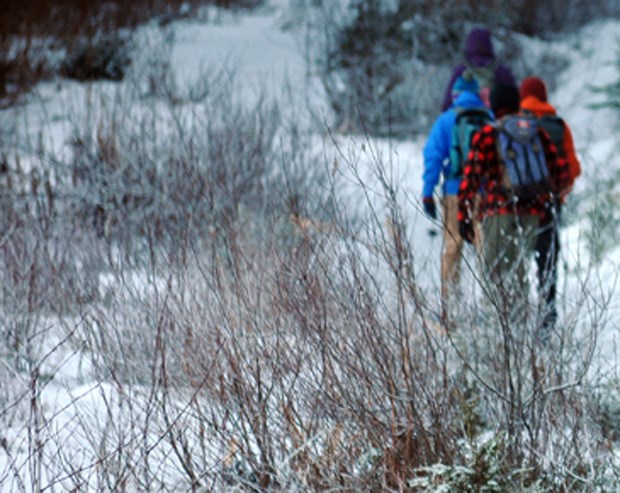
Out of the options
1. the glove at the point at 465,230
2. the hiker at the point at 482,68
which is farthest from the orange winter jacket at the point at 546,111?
the glove at the point at 465,230

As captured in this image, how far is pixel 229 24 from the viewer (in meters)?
17.3

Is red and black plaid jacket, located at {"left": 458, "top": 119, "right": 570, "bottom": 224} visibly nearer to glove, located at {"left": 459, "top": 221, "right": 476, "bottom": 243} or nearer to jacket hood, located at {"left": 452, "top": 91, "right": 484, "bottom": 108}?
glove, located at {"left": 459, "top": 221, "right": 476, "bottom": 243}

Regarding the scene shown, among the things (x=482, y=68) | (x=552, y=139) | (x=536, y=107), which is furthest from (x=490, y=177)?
(x=482, y=68)

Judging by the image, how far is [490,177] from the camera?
17.0 ft

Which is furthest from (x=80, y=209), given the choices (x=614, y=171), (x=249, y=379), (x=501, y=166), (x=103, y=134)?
(x=614, y=171)

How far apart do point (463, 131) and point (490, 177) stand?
1.38 feet

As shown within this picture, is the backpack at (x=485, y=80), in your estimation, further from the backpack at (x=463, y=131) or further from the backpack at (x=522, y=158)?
the backpack at (x=522, y=158)

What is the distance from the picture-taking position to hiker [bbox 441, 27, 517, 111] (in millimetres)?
6031

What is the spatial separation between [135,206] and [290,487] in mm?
4775

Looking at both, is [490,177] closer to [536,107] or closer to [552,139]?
[552,139]

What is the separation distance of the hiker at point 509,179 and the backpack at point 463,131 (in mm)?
203

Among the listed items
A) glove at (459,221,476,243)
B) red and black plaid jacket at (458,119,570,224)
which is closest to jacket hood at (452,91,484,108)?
red and black plaid jacket at (458,119,570,224)

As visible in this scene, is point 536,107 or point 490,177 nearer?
point 490,177

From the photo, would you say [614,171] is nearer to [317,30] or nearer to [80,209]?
[80,209]
